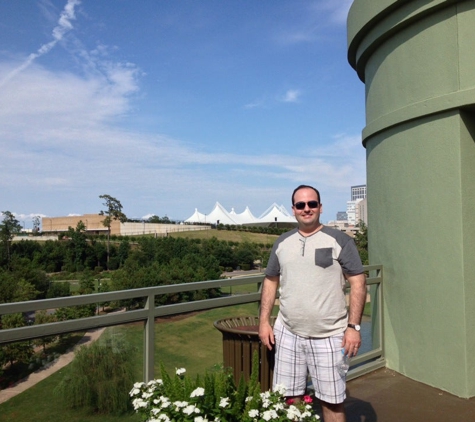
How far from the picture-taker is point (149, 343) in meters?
3.10

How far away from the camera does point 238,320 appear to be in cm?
361

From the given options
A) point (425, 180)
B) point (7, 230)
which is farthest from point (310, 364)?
point (7, 230)

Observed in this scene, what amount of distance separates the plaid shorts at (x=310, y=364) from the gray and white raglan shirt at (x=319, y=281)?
64 millimetres

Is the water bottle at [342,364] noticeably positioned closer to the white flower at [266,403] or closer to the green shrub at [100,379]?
the white flower at [266,403]

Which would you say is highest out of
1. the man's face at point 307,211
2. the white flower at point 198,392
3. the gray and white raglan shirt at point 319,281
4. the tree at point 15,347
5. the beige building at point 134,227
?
the beige building at point 134,227

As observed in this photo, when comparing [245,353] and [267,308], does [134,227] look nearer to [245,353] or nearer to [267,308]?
[245,353]

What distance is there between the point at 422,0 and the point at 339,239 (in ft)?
8.98

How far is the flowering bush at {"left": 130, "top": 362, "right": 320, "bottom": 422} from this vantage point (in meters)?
2.11

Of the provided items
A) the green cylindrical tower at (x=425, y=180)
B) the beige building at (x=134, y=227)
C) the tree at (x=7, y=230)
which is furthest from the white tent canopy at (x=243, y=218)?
the green cylindrical tower at (x=425, y=180)

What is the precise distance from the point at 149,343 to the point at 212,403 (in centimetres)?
100

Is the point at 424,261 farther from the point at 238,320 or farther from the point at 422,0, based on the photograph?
the point at 422,0

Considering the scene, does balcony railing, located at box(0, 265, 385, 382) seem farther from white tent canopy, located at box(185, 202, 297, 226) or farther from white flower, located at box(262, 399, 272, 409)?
white tent canopy, located at box(185, 202, 297, 226)

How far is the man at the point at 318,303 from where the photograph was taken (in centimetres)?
247

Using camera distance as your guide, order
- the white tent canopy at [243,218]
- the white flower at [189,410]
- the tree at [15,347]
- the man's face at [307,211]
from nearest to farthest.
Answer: the white flower at [189,410], the tree at [15,347], the man's face at [307,211], the white tent canopy at [243,218]
